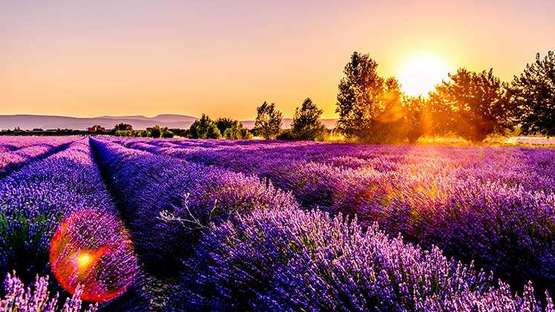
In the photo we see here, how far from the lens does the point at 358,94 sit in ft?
121

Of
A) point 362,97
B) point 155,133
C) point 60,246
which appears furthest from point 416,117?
point 155,133

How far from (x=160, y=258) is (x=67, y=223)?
1023mm

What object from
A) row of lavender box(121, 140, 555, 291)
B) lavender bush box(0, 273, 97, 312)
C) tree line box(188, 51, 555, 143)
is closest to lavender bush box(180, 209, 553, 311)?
row of lavender box(121, 140, 555, 291)

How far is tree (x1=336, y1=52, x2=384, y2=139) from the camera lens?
35.6 metres

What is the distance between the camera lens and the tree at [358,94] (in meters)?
35.6

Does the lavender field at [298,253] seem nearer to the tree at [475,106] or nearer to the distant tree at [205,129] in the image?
the tree at [475,106]

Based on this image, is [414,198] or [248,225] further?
[414,198]

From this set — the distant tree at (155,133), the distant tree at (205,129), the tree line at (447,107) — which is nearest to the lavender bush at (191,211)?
the tree line at (447,107)

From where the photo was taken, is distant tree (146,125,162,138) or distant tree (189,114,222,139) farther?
distant tree (146,125,162,138)

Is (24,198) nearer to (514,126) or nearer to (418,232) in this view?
(418,232)

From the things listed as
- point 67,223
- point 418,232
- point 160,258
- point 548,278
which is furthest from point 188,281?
point 548,278

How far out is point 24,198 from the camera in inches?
145

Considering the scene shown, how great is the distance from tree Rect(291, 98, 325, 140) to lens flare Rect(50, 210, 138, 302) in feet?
128

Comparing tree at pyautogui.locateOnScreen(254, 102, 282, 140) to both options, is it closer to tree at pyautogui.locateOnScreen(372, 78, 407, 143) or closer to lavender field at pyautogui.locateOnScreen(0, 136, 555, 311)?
tree at pyautogui.locateOnScreen(372, 78, 407, 143)
